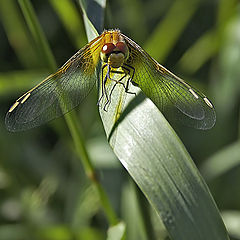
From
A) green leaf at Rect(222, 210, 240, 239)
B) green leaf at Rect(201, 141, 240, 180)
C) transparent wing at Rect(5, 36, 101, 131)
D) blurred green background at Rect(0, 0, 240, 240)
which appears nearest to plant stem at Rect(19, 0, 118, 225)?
transparent wing at Rect(5, 36, 101, 131)

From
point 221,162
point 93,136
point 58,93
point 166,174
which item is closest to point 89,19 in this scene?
point 58,93

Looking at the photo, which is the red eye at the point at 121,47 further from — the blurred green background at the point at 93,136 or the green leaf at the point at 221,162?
the green leaf at the point at 221,162

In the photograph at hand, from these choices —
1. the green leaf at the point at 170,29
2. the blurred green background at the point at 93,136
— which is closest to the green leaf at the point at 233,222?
the blurred green background at the point at 93,136

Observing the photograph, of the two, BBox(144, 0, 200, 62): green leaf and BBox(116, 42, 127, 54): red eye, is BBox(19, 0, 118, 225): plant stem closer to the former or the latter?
BBox(116, 42, 127, 54): red eye

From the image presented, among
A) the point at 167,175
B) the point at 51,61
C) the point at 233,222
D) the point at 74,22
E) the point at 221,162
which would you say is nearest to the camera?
the point at 167,175

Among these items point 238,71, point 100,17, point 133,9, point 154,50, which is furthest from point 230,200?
point 100,17

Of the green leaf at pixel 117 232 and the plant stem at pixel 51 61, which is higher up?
the plant stem at pixel 51 61

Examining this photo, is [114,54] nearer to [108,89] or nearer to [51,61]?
→ [108,89]

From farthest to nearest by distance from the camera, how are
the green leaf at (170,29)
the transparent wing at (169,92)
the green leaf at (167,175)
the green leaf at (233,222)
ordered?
1. the green leaf at (170,29)
2. the green leaf at (233,222)
3. the transparent wing at (169,92)
4. the green leaf at (167,175)
